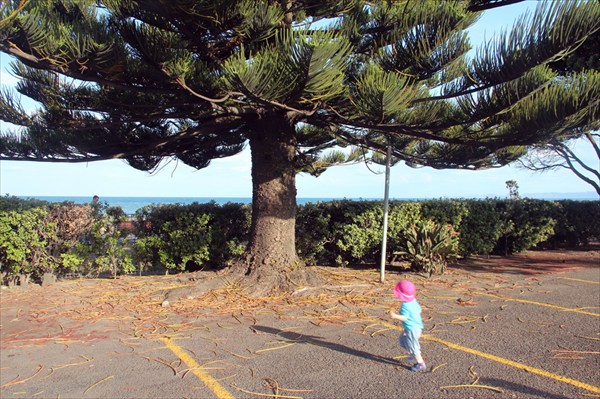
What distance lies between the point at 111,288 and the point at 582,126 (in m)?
7.35

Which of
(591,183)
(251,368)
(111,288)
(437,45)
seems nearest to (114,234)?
(111,288)

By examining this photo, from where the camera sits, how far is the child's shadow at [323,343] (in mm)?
4161

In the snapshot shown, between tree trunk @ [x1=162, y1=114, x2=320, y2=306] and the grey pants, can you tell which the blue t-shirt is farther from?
tree trunk @ [x1=162, y1=114, x2=320, y2=306]

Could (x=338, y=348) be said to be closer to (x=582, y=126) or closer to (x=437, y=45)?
→ (x=437, y=45)

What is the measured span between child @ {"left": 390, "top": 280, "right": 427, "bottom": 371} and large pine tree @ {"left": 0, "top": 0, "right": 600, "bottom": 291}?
2403 mm

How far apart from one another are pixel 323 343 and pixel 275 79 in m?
2.94

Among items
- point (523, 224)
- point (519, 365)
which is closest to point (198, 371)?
point (519, 365)

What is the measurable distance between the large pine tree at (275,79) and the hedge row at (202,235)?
1.22 m

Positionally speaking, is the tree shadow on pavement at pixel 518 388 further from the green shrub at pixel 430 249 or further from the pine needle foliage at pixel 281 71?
the green shrub at pixel 430 249

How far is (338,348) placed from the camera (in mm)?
4527

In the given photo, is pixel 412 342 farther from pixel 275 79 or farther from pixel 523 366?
pixel 275 79

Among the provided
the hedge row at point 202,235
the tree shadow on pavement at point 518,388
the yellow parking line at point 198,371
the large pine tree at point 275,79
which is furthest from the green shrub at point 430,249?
the yellow parking line at point 198,371

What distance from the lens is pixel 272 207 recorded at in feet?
24.8

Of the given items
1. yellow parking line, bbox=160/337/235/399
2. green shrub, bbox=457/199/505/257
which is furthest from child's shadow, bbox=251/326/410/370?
green shrub, bbox=457/199/505/257
